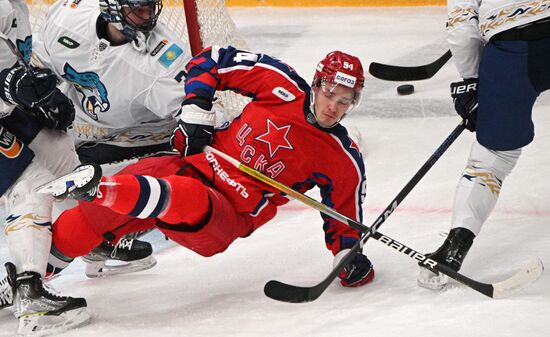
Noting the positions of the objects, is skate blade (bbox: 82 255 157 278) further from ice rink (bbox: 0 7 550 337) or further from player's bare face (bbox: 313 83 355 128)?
player's bare face (bbox: 313 83 355 128)

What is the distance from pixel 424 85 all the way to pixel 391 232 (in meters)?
1.94

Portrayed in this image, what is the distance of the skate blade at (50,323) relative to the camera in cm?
249

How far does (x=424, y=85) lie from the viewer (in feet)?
16.6

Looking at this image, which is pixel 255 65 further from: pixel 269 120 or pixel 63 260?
pixel 63 260

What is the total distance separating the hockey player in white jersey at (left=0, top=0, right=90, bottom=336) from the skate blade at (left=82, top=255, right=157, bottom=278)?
0.37 m

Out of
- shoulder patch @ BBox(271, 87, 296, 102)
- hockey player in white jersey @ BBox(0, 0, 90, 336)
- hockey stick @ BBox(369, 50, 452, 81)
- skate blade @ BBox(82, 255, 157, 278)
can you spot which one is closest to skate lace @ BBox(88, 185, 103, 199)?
hockey player in white jersey @ BBox(0, 0, 90, 336)

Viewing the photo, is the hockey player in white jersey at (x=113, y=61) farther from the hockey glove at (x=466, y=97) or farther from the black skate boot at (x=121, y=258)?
the hockey glove at (x=466, y=97)

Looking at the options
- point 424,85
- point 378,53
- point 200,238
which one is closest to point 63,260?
point 200,238

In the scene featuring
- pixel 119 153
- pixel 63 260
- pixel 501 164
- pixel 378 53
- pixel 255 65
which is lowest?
pixel 378 53

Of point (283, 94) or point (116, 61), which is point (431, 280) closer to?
point (283, 94)

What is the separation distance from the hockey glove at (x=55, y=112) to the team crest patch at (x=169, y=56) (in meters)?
0.56

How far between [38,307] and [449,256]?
1.08 metres

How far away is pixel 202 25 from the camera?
3.92 m

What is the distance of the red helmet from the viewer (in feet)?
8.63
